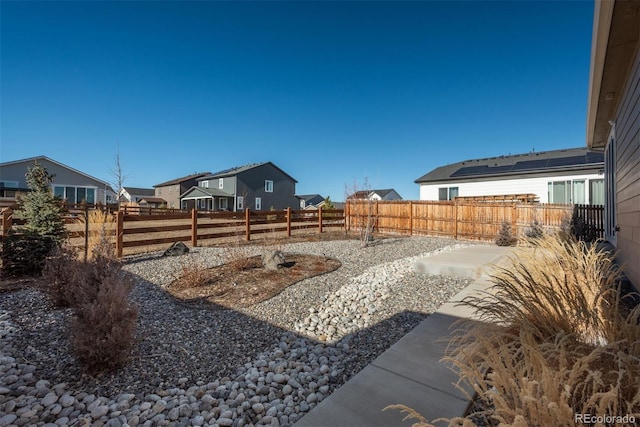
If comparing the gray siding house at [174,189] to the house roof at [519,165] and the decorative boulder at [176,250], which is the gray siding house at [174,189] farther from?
the decorative boulder at [176,250]

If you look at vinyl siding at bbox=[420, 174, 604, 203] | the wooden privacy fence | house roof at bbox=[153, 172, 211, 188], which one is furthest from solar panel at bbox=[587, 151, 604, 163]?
house roof at bbox=[153, 172, 211, 188]

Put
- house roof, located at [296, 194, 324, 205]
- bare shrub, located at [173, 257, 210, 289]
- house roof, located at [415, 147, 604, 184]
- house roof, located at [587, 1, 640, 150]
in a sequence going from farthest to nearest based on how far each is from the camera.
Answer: house roof, located at [296, 194, 324, 205]
house roof, located at [415, 147, 604, 184]
bare shrub, located at [173, 257, 210, 289]
house roof, located at [587, 1, 640, 150]

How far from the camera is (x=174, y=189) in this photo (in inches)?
1476

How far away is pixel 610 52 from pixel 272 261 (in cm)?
600

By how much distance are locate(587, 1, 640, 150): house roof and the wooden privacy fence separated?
5.10 metres

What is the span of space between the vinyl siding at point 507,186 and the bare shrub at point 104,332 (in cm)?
1721

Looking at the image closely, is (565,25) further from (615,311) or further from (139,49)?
(139,49)

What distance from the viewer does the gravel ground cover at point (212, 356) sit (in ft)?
6.86

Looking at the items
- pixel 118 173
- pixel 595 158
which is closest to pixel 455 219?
pixel 595 158

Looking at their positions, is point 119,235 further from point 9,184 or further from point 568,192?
point 9,184

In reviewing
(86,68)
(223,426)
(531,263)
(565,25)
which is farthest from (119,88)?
(565,25)

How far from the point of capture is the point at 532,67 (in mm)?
10648

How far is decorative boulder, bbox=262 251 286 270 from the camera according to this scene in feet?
19.7

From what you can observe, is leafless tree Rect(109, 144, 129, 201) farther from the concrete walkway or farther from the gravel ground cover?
the concrete walkway
